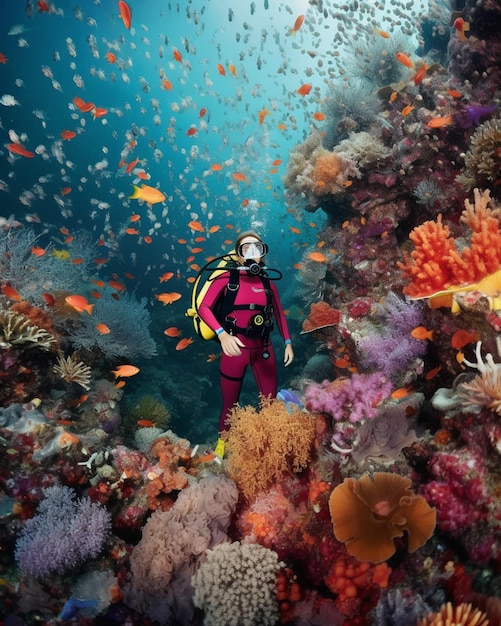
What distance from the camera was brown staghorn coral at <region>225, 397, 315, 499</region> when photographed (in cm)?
381

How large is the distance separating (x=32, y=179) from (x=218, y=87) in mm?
70750

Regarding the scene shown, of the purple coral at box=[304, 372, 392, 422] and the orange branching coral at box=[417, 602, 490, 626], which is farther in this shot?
the purple coral at box=[304, 372, 392, 422]

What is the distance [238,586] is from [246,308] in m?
3.47

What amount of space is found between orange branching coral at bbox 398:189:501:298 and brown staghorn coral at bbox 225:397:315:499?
1.99 m

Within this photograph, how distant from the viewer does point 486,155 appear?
4512 mm

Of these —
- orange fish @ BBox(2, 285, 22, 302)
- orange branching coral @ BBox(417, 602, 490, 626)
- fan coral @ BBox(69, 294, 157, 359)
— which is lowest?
fan coral @ BBox(69, 294, 157, 359)

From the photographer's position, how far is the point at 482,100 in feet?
19.2

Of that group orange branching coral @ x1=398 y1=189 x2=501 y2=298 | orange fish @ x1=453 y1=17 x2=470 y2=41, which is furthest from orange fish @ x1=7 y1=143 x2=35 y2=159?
orange fish @ x1=453 y1=17 x2=470 y2=41

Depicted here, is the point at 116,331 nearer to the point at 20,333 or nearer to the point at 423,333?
the point at 20,333

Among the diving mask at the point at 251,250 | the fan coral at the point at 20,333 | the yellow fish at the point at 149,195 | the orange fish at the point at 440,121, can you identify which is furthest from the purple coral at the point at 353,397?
the yellow fish at the point at 149,195

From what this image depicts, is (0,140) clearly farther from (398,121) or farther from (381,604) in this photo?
(381,604)

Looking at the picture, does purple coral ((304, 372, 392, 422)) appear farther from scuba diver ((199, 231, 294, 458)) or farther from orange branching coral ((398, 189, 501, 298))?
scuba diver ((199, 231, 294, 458))

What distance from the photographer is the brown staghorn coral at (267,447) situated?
3.81 meters

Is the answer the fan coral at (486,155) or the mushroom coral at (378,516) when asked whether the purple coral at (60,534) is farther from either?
the fan coral at (486,155)
